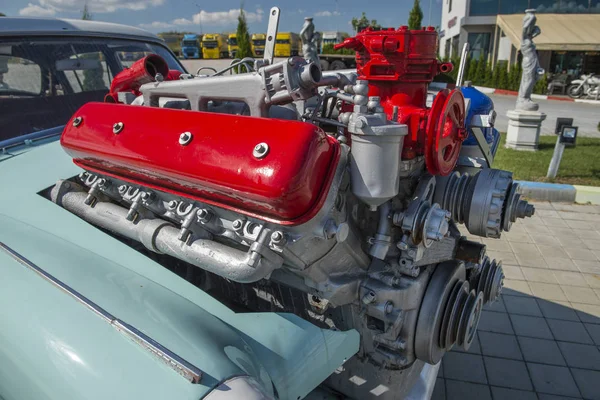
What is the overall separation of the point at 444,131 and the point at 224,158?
2.87ft

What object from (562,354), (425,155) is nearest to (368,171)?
(425,155)

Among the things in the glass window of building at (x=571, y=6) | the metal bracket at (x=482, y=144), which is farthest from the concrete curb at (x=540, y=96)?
the metal bracket at (x=482, y=144)

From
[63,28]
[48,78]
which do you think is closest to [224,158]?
[48,78]

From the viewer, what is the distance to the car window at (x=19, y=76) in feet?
9.29

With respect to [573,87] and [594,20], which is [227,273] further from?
[594,20]

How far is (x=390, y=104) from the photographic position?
1.98m

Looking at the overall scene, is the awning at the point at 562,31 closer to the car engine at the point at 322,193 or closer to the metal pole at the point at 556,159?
the metal pole at the point at 556,159

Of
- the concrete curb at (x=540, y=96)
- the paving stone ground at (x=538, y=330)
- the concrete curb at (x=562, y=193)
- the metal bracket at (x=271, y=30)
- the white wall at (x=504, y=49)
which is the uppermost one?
the white wall at (x=504, y=49)

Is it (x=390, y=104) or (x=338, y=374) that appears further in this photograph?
(x=338, y=374)

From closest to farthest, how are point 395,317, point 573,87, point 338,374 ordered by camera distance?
point 395,317
point 338,374
point 573,87

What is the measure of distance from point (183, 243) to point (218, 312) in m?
0.28

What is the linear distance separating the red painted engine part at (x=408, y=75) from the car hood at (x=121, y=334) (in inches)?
31.0

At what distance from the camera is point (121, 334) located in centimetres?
138

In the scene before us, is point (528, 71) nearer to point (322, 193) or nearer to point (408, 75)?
point (408, 75)
